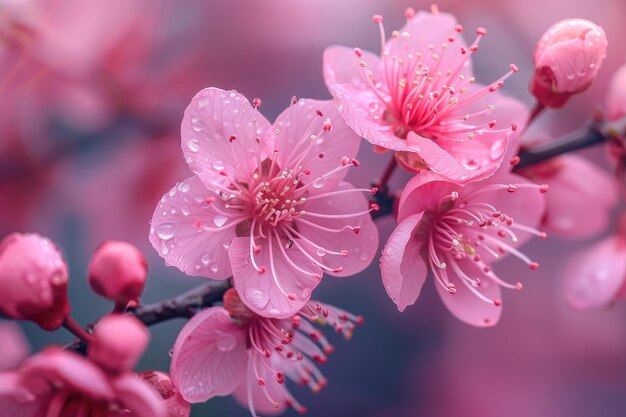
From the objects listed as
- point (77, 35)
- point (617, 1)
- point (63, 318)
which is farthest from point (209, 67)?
point (617, 1)

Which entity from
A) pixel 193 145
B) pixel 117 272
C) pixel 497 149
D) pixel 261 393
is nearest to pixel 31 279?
pixel 117 272

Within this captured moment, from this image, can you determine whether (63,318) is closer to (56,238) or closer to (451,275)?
(451,275)

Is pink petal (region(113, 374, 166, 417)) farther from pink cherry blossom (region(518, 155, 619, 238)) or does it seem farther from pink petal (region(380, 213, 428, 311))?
pink cherry blossom (region(518, 155, 619, 238))

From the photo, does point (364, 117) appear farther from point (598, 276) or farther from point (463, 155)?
point (598, 276)

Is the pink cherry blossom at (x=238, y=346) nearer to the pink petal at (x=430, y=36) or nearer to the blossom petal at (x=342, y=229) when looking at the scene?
the blossom petal at (x=342, y=229)

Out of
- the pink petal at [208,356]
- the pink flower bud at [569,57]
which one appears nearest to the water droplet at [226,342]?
the pink petal at [208,356]

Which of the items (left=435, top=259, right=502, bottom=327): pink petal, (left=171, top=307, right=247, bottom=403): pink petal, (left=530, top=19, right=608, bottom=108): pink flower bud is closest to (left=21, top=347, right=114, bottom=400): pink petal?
(left=171, top=307, right=247, bottom=403): pink petal
